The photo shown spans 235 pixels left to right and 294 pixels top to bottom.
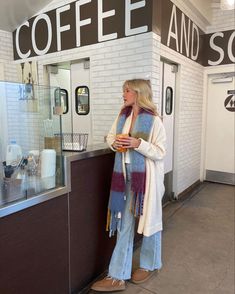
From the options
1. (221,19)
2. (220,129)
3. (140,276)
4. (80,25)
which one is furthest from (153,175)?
(221,19)

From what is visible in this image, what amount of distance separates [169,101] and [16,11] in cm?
252

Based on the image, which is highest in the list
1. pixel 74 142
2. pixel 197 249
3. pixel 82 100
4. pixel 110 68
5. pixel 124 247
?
pixel 110 68

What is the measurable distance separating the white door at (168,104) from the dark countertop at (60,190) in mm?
1725

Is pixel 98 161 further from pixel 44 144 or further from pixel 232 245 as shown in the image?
pixel 232 245

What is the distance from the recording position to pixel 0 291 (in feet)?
4.77

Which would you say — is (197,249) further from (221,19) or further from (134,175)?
(221,19)

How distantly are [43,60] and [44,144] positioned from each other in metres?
2.37

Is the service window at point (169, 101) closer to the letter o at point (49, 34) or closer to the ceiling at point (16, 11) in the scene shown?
the letter o at point (49, 34)

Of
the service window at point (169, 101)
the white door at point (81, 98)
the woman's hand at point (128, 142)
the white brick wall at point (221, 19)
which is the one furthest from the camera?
the white brick wall at point (221, 19)

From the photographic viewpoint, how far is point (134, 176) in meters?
1.89

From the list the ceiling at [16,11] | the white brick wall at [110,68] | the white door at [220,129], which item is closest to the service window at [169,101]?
the white brick wall at [110,68]

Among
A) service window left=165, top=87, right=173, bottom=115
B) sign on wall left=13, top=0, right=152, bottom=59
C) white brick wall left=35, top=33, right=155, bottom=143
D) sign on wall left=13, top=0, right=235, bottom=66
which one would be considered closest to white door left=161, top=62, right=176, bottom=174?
service window left=165, top=87, right=173, bottom=115

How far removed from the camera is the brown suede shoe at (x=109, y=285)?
6.61 feet

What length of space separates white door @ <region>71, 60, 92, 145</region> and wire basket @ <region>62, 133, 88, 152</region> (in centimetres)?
140
